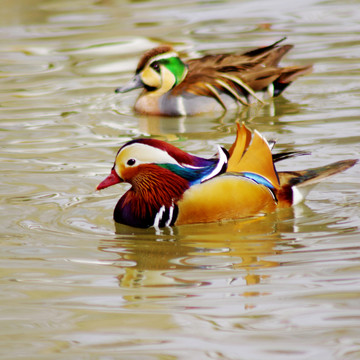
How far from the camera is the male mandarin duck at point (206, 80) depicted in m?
9.19

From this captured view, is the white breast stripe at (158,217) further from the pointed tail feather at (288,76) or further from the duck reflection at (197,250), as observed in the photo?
the pointed tail feather at (288,76)

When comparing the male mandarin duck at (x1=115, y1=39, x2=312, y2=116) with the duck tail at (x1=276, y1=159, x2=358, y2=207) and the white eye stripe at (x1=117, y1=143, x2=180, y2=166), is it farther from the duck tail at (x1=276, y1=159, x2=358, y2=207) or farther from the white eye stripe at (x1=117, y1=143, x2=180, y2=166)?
the white eye stripe at (x1=117, y1=143, x2=180, y2=166)

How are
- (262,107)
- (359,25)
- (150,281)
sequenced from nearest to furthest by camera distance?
(150,281)
(262,107)
(359,25)

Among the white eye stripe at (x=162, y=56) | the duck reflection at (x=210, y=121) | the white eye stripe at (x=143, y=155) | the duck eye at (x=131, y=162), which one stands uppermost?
the white eye stripe at (x=162, y=56)

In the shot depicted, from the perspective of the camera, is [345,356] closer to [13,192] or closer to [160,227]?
[160,227]

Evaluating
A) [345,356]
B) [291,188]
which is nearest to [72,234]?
[291,188]

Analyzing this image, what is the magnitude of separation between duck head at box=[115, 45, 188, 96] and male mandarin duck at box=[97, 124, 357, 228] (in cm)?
365

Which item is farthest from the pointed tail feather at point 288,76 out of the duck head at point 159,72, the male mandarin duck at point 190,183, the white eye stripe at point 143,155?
the white eye stripe at point 143,155

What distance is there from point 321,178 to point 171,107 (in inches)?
133

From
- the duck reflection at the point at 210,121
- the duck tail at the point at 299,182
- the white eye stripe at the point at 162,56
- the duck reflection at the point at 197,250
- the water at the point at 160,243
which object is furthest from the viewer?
the white eye stripe at the point at 162,56

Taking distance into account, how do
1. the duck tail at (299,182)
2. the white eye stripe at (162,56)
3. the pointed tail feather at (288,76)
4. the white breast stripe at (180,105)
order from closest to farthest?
the duck tail at (299,182) < the white breast stripe at (180,105) < the pointed tail feather at (288,76) < the white eye stripe at (162,56)

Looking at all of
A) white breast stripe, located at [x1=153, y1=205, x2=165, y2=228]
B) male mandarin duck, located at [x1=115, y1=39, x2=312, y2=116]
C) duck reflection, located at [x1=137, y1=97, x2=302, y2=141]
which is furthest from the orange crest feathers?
male mandarin duck, located at [x1=115, y1=39, x2=312, y2=116]

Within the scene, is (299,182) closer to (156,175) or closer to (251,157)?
(251,157)

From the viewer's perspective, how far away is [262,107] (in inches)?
363
